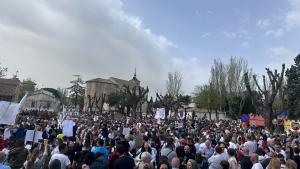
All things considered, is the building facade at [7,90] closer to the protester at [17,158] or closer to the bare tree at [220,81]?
the bare tree at [220,81]

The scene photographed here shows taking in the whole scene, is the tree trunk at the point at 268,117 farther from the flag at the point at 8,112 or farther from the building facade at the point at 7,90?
the building facade at the point at 7,90

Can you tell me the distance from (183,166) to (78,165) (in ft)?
9.20

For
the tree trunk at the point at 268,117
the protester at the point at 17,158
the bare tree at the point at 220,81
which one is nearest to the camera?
the protester at the point at 17,158

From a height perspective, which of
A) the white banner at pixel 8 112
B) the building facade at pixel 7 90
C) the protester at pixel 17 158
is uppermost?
the building facade at pixel 7 90

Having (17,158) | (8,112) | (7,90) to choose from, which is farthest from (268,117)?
(7,90)

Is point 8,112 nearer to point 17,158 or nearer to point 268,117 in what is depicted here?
point 17,158

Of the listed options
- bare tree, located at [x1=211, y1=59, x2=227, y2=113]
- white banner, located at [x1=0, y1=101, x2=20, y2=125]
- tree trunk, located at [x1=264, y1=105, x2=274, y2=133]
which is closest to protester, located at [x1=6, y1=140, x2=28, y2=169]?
white banner, located at [x1=0, y1=101, x2=20, y2=125]

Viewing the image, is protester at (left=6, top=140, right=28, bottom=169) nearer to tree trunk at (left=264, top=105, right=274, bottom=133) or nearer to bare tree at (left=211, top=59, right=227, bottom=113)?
tree trunk at (left=264, top=105, right=274, bottom=133)

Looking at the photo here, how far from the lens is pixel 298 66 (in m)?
42.8

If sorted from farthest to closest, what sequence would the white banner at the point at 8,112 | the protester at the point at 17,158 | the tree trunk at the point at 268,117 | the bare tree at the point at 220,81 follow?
the bare tree at the point at 220,81 < the tree trunk at the point at 268,117 < the white banner at the point at 8,112 < the protester at the point at 17,158

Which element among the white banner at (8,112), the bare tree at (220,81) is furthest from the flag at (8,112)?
the bare tree at (220,81)

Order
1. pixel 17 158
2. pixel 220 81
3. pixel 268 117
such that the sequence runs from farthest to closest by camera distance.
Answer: pixel 220 81, pixel 268 117, pixel 17 158

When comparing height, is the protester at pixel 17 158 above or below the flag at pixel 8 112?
below

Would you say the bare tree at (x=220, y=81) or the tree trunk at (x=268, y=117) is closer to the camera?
the tree trunk at (x=268, y=117)
